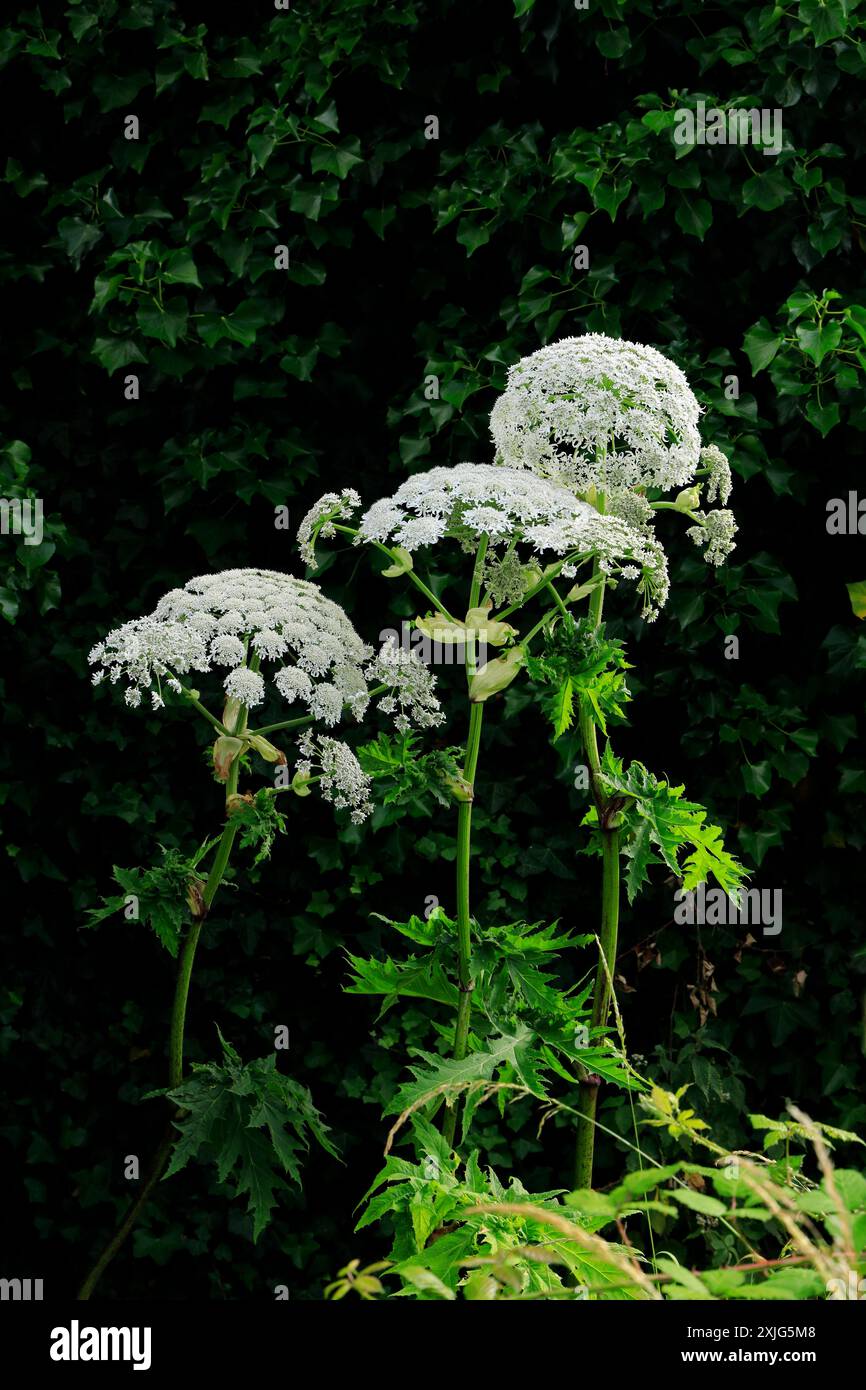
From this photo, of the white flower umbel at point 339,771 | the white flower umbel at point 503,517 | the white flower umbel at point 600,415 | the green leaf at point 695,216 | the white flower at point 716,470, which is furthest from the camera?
the green leaf at point 695,216

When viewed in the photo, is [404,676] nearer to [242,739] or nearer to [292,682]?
[292,682]

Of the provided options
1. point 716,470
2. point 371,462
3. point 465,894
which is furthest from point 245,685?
point 371,462

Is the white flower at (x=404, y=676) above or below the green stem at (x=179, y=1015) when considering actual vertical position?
above

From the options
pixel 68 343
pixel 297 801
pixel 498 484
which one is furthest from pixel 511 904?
pixel 68 343

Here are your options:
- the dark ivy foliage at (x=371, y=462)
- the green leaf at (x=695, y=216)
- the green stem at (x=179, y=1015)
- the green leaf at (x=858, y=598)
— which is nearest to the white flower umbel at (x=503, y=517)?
the green stem at (x=179, y=1015)

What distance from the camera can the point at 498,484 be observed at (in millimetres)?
1971

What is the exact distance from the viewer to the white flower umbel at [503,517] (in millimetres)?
1912

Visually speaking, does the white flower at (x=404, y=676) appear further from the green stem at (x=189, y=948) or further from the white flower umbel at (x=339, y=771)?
the green stem at (x=189, y=948)

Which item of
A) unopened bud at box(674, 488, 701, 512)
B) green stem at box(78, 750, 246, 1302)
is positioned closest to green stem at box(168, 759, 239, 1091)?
green stem at box(78, 750, 246, 1302)

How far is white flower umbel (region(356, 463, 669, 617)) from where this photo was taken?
1912mm

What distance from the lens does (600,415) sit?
6.63 feet

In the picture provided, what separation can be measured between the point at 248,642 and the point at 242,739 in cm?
16

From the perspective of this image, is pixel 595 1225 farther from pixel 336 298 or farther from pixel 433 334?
pixel 336 298
